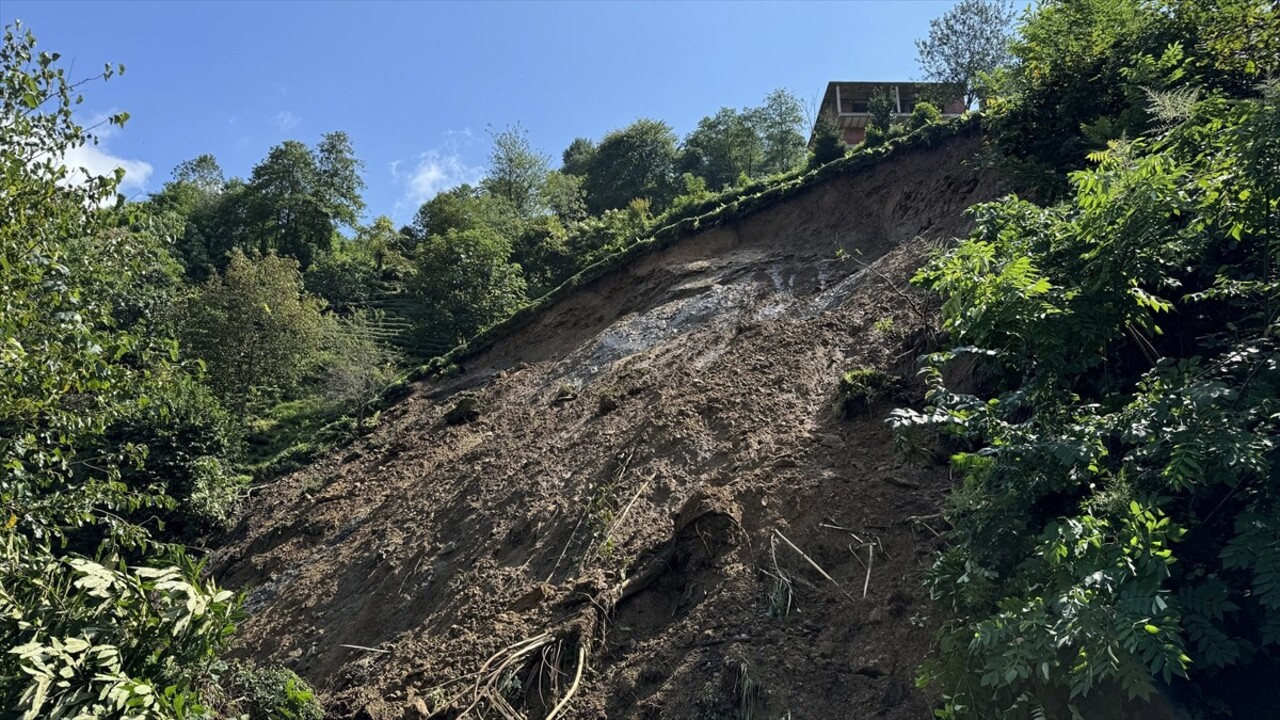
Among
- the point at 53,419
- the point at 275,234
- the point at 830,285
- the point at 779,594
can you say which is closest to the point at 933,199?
the point at 830,285

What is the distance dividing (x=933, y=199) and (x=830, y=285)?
2.18 metres

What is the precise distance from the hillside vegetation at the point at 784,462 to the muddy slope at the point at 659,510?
4 centimetres

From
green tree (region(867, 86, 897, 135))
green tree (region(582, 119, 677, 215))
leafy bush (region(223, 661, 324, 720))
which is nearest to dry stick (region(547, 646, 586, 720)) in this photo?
leafy bush (region(223, 661, 324, 720))

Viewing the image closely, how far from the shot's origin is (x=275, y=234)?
35.4 meters

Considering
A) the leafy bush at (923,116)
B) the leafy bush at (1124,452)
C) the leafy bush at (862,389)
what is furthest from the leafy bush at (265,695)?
the leafy bush at (923,116)

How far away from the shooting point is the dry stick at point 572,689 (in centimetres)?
643

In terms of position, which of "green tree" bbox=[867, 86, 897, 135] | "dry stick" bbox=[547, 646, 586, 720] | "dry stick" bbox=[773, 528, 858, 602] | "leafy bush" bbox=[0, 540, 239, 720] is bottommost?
"dry stick" bbox=[547, 646, 586, 720]

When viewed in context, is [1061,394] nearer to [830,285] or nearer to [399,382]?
[830,285]

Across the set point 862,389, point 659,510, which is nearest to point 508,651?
point 659,510

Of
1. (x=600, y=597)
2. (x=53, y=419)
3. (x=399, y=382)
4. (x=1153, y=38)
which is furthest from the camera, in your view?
(x=399, y=382)

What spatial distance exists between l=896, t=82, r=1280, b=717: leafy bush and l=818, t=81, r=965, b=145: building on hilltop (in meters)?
23.6

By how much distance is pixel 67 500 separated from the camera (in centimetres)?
636

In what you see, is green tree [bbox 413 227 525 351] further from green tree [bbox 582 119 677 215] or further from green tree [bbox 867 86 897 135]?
green tree [bbox 582 119 677 215]

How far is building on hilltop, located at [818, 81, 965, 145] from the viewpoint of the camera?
2836 cm
